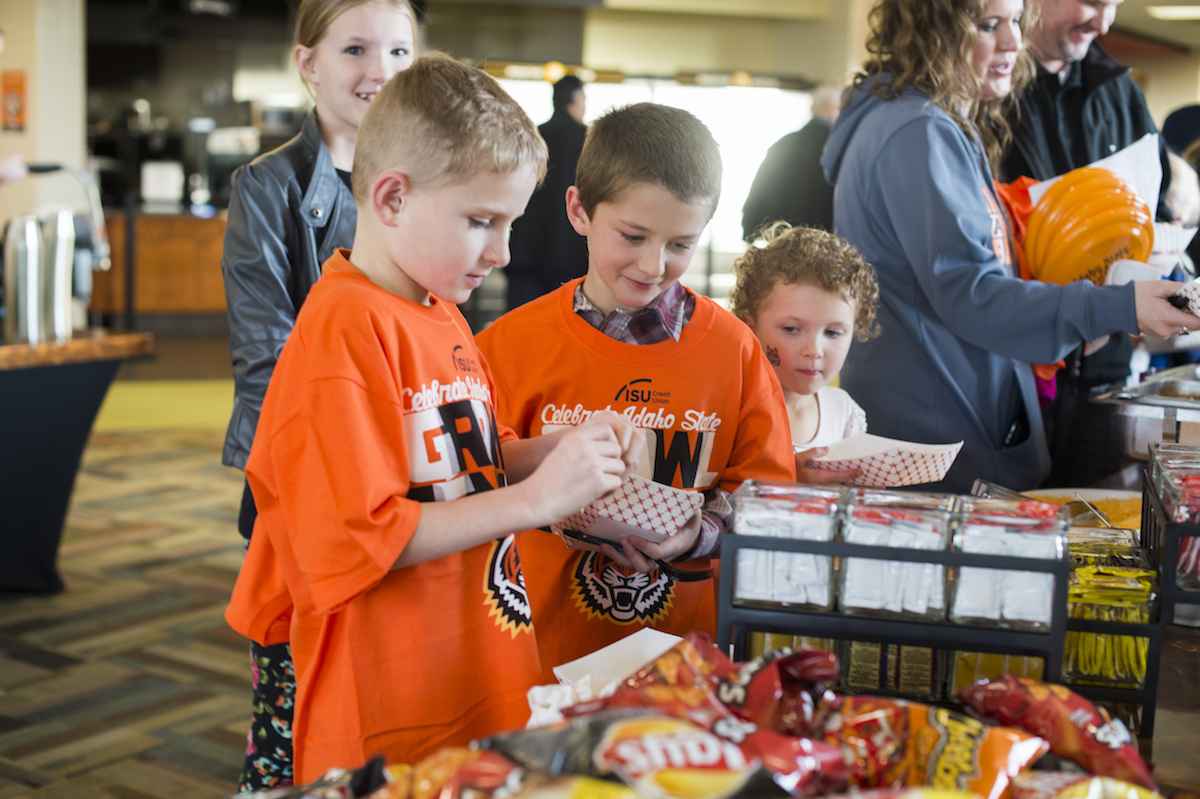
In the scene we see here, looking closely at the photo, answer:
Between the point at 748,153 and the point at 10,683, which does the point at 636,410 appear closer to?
the point at 10,683

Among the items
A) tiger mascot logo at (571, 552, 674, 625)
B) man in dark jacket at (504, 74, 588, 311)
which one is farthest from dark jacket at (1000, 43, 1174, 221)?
man in dark jacket at (504, 74, 588, 311)

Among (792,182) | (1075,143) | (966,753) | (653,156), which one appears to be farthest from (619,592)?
(792,182)

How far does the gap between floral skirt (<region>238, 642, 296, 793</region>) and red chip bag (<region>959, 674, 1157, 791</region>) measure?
1077 millimetres

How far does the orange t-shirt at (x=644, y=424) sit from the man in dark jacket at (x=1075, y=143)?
1061mm

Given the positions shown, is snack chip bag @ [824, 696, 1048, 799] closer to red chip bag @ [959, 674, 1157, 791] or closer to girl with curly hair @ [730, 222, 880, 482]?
red chip bag @ [959, 674, 1157, 791]

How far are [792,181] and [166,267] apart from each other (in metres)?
6.72

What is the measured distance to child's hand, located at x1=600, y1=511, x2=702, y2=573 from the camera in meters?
1.03

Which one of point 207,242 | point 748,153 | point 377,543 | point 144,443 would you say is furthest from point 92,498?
point 748,153

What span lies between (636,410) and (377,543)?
1.44 ft

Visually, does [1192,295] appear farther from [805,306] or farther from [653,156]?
[653,156]

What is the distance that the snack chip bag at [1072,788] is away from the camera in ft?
1.89

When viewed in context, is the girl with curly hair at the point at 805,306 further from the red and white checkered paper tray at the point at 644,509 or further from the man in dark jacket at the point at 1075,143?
the man in dark jacket at the point at 1075,143

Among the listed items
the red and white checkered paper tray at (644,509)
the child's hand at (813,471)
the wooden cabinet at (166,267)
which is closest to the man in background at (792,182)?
the child's hand at (813,471)

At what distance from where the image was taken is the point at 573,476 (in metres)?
0.83
